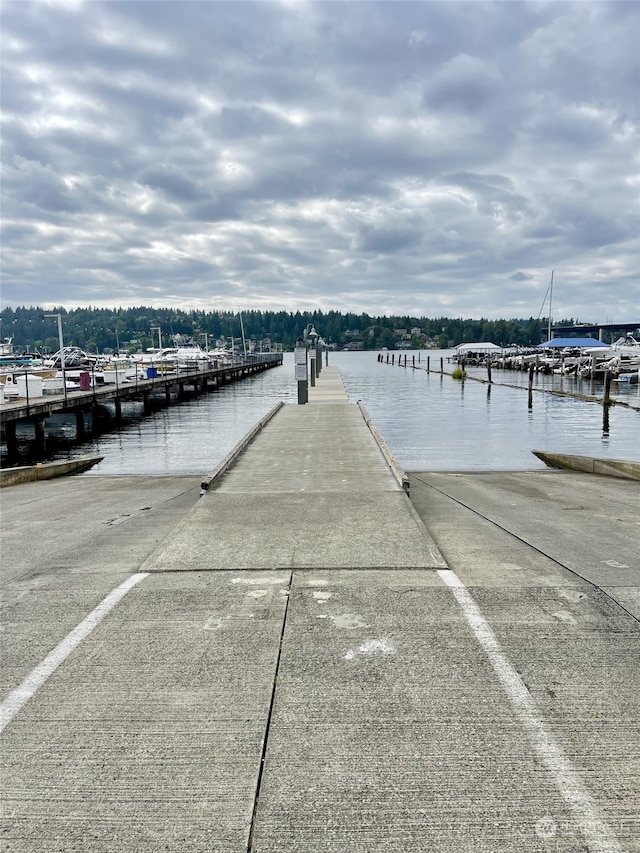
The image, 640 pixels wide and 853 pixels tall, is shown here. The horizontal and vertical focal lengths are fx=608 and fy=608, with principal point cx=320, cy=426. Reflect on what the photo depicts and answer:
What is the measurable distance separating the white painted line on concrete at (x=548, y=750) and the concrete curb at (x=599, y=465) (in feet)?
38.5

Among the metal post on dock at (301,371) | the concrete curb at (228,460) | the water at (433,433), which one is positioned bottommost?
the water at (433,433)

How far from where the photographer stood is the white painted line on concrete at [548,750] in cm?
275

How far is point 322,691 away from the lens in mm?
3863

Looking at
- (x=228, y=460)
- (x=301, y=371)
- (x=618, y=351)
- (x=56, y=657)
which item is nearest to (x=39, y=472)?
(x=228, y=460)

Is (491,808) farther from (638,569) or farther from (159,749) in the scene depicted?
(638,569)

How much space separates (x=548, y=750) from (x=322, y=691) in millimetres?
1350

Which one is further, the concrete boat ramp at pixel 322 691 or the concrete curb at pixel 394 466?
the concrete curb at pixel 394 466

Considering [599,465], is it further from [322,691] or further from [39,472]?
[39,472]

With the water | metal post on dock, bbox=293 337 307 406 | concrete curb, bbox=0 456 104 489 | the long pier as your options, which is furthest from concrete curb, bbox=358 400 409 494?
the long pier

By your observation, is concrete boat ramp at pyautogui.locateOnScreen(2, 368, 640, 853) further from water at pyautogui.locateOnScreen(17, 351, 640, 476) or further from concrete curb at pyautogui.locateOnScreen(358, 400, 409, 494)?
water at pyautogui.locateOnScreen(17, 351, 640, 476)

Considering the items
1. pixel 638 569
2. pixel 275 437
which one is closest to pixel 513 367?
pixel 275 437

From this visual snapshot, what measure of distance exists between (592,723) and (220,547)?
13.8 ft

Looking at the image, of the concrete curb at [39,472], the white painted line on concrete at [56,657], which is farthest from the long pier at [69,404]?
the white painted line on concrete at [56,657]

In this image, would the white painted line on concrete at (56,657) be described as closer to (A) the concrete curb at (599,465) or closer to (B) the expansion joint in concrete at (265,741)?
(B) the expansion joint in concrete at (265,741)
